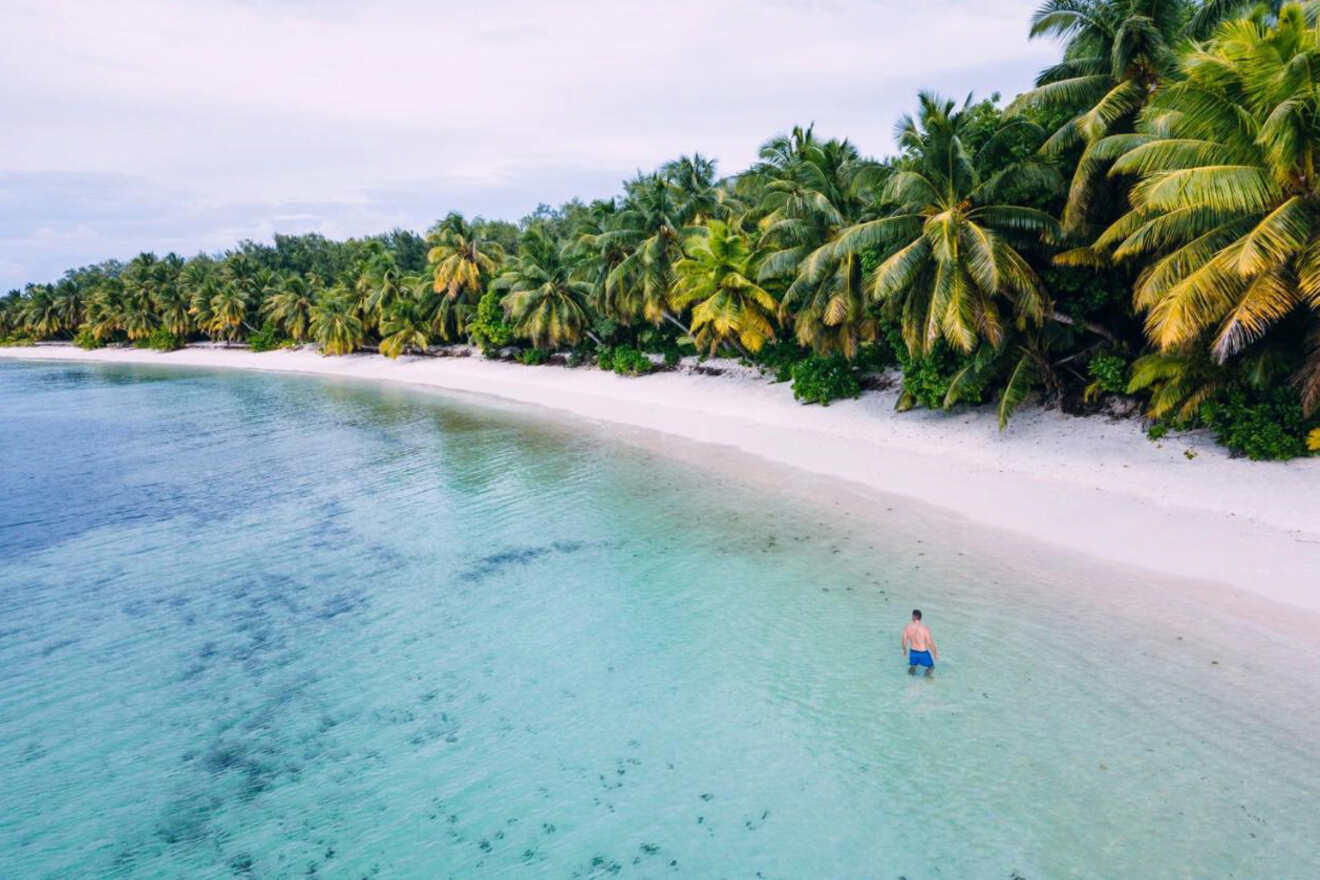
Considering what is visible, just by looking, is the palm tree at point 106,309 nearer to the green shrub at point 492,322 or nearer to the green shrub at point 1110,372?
the green shrub at point 492,322

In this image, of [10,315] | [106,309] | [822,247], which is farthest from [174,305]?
[822,247]

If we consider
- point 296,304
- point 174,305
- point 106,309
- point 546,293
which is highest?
point 174,305

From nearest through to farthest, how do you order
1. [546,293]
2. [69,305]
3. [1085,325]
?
[1085,325] → [546,293] → [69,305]

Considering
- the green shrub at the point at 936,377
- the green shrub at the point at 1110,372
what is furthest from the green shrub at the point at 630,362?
the green shrub at the point at 1110,372

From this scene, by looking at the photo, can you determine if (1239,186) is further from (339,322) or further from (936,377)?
(339,322)

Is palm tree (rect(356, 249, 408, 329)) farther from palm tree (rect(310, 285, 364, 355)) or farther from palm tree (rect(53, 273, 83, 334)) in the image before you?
palm tree (rect(53, 273, 83, 334))

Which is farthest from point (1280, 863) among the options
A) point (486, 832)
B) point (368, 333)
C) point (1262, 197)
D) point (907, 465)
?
point (368, 333)
